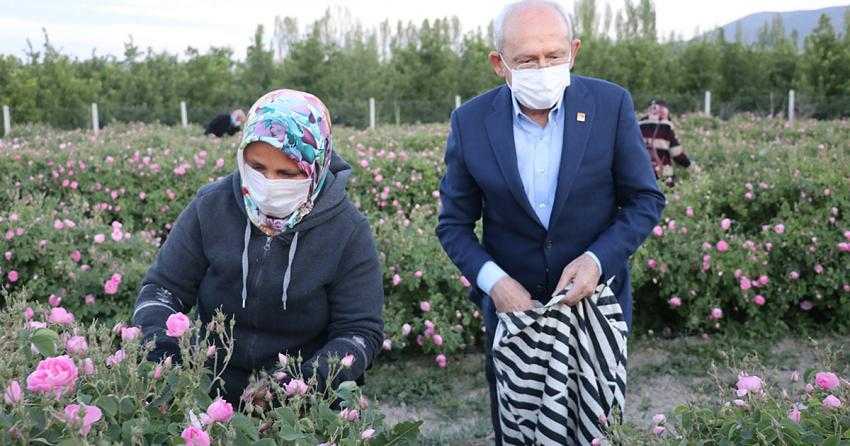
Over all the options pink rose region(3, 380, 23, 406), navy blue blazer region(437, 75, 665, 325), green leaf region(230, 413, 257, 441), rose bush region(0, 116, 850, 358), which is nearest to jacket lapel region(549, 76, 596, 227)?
navy blue blazer region(437, 75, 665, 325)

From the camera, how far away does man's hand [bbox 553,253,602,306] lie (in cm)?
227

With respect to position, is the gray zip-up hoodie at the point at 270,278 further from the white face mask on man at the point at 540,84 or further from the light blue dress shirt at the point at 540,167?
the white face mask on man at the point at 540,84

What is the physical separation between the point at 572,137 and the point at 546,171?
0.12 metres

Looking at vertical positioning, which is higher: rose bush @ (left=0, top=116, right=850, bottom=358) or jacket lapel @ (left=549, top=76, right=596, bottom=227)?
jacket lapel @ (left=549, top=76, right=596, bottom=227)

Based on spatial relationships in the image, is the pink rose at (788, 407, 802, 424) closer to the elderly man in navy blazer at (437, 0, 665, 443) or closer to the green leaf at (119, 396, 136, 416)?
the elderly man in navy blazer at (437, 0, 665, 443)

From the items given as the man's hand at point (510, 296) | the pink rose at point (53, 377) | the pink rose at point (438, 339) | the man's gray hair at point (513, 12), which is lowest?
the pink rose at point (438, 339)

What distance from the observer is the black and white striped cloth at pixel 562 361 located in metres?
2.33

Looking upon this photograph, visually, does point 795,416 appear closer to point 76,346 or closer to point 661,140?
point 76,346

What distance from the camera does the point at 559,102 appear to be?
239 cm

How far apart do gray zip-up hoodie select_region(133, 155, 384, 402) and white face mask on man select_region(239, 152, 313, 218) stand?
6 centimetres

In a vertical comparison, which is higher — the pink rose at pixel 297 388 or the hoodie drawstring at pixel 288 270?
the hoodie drawstring at pixel 288 270

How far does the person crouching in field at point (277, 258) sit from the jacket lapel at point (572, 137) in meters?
0.53

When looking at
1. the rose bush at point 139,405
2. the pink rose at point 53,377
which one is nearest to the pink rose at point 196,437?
the rose bush at point 139,405

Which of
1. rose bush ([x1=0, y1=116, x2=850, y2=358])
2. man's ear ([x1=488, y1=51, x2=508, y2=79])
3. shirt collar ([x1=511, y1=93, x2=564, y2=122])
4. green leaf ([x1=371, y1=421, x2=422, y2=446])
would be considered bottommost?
rose bush ([x1=0, y1=116, x2=850, y2=358])
